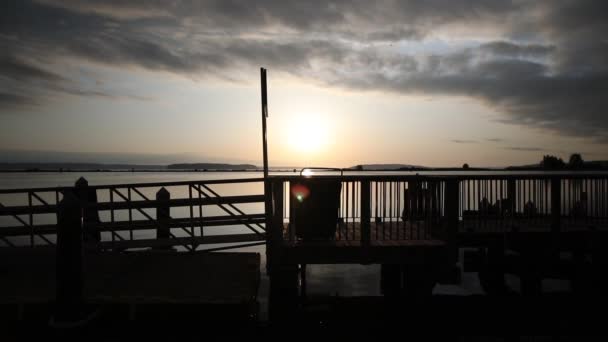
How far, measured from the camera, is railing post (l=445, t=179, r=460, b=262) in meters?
8.25

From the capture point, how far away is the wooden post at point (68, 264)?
675 cm

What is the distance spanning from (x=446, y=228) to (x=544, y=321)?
455 cm

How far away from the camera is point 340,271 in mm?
19375

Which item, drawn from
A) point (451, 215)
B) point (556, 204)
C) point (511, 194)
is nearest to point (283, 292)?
point (451, 215)

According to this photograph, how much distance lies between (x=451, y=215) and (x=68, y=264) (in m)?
7.45

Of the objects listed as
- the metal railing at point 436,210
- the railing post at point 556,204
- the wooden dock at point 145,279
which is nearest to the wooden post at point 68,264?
the wooden dock at point 145,279

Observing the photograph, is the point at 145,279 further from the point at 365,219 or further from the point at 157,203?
the point at 365,219

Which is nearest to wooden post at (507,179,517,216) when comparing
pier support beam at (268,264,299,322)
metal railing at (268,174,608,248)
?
metal railing at (268,174,608,248)

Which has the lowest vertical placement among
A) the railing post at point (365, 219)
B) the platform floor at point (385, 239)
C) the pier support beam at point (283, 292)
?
the pier support beam at point (283, 292)

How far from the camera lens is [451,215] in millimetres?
8320

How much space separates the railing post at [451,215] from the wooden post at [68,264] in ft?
23.6

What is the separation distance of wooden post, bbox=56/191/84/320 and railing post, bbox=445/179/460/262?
7185mm

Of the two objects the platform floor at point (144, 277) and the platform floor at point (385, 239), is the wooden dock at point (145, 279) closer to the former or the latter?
the platform floor at point (144, 277)

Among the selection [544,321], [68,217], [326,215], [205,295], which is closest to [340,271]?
[544,321]
